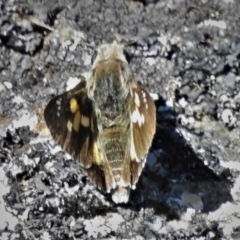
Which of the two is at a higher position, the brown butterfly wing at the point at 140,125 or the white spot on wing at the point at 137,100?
the white spot on wing at the point at 137,100

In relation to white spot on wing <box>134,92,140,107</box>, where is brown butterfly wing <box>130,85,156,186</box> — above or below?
below

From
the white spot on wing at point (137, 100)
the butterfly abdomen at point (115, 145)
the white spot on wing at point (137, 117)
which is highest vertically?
the white spot on wing at point (137, 100)

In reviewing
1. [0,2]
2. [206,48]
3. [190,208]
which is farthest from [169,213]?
[0,2]

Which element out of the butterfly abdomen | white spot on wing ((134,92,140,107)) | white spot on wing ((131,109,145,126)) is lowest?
the butterfly abdomen

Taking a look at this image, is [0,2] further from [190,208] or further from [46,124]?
[190,208]
